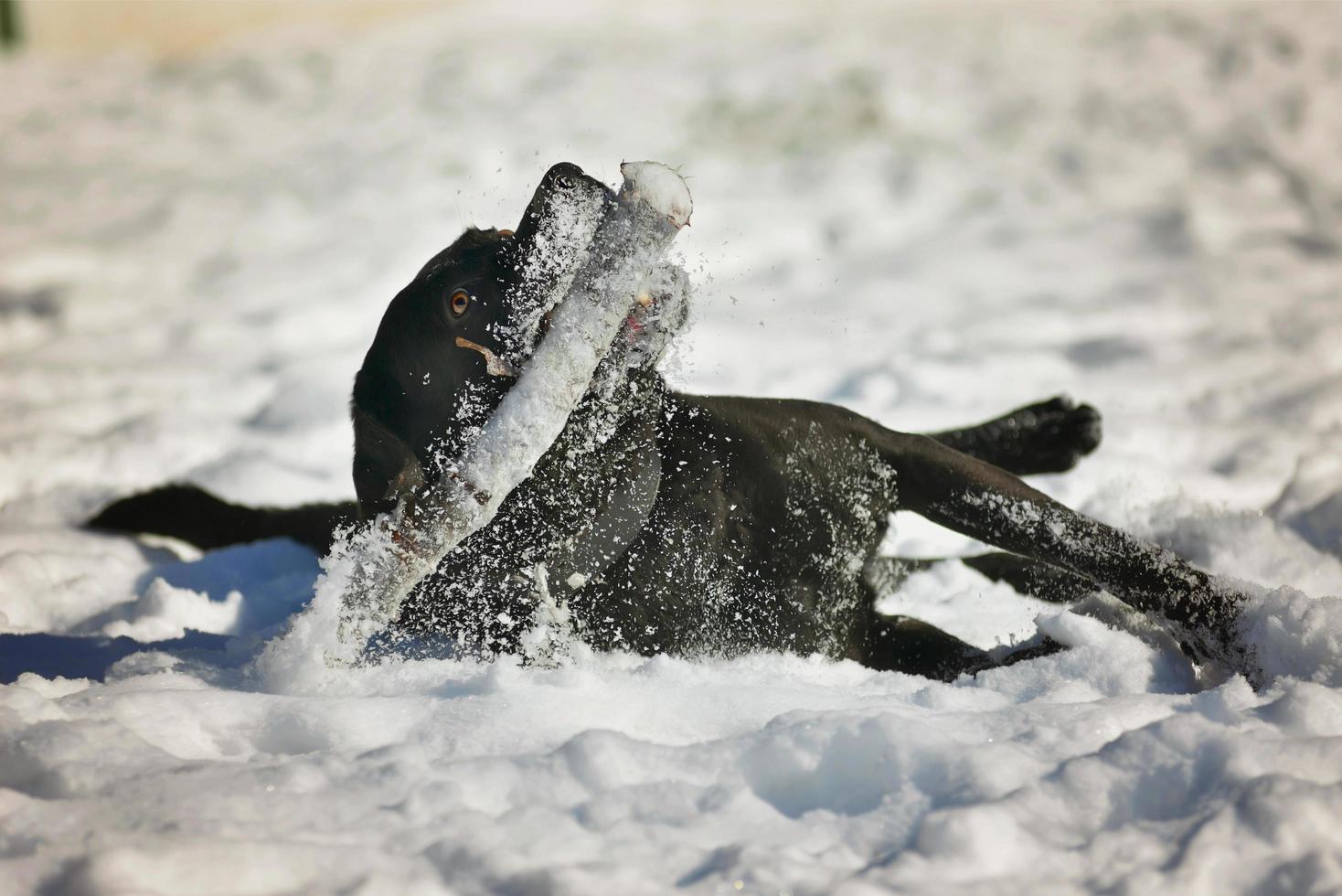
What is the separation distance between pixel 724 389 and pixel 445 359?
2771 mm

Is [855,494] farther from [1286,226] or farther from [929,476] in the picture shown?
[1286,226]

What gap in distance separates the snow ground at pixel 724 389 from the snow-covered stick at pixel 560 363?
0.26 meters

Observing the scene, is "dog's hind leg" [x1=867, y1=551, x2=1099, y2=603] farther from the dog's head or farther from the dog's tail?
the dog's tail

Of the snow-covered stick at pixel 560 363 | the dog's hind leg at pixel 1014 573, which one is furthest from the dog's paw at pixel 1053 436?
the snow-covered stick at pixel 560 363

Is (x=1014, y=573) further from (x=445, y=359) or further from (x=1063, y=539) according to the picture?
(x=445, y=359)

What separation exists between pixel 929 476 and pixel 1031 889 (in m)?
1.11

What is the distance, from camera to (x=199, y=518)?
3539mm

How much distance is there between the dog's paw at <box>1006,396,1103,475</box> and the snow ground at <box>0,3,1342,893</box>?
0.55 ft

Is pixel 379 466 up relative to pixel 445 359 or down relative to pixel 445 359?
down

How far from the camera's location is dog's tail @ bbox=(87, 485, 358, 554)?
11.5ft

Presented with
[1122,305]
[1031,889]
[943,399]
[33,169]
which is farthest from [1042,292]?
[33,169]

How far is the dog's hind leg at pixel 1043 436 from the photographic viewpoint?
3469 mm

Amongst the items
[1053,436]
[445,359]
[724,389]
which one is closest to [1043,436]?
[1053,436]

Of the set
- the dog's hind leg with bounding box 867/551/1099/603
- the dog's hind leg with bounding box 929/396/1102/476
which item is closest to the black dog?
the dog's hind leg with bounding box 867/551/1099/603
